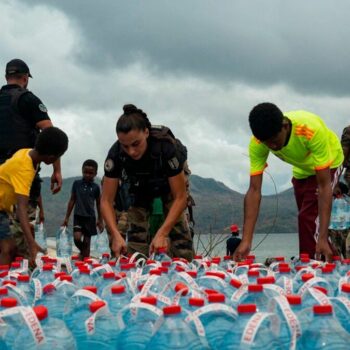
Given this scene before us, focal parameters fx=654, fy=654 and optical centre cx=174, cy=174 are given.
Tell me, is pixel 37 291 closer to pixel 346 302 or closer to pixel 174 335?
pixel 174 335

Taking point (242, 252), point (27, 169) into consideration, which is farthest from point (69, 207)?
point (242, 252)

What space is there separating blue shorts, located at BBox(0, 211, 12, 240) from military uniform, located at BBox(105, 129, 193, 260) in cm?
115

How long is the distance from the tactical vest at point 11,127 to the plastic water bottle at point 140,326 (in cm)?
424

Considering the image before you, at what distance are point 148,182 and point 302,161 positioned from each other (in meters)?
1.41

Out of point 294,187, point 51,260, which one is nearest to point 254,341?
point 51,260

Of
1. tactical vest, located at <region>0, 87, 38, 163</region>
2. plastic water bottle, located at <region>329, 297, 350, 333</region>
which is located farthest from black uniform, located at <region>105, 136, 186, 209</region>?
plastic water bottle, located at <region>329, 297, 350, 333</region>

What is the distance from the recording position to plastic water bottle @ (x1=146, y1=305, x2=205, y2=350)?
94.6 inches

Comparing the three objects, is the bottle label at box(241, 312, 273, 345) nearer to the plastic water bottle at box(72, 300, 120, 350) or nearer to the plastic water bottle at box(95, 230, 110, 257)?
the plastic water bottle at box(72, 300, 120, 350)

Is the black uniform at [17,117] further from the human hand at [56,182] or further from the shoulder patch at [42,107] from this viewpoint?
the human hand at [56,182]

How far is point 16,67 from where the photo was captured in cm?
694

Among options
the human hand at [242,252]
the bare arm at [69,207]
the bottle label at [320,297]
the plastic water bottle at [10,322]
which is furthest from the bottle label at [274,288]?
the bare arm at [69,207]

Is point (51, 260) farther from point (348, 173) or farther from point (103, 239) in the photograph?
point (103, 239)

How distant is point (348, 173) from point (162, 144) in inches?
132

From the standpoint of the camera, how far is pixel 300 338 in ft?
8.57
